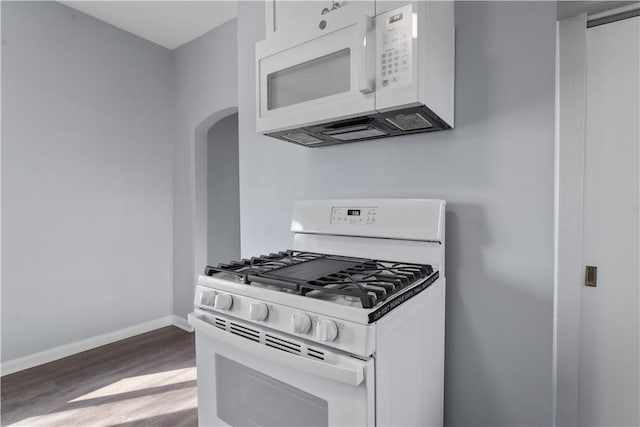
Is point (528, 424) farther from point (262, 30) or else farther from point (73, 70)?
point (73, 70)

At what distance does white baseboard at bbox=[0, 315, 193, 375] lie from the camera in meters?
2.40

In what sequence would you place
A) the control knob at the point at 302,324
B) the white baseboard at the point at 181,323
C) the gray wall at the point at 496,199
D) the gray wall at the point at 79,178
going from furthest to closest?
the white baseboard at the point at 181,323 → the gray wall at the point at 79,178 → the gray wall at the point at 496,199 → the control knob at the point at 302,324

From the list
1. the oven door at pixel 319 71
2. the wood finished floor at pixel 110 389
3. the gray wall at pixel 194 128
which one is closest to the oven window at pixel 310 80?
the oven door at pixel 319 71

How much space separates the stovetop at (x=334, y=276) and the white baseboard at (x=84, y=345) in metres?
2.20

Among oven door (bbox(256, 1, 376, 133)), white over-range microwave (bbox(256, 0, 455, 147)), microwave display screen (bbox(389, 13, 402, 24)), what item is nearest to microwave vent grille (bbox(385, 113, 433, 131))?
white over-range microwave (bbox(256, 0, 455, 147))

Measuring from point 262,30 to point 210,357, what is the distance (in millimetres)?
1691

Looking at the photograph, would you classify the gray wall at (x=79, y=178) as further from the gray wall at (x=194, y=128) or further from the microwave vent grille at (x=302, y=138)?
the microwave vent grille at (x=302, y=138)

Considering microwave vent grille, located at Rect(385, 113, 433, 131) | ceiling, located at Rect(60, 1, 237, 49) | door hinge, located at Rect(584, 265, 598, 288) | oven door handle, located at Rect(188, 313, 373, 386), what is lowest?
oven door handle, located at Rect(188, 313, 373, 386)

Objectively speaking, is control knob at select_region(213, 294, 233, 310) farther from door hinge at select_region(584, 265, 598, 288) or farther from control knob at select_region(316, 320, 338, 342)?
door hinge at select_region(584, 265, 598, 288)

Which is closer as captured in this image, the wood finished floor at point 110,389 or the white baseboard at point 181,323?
the wood finished floor at point 110,389

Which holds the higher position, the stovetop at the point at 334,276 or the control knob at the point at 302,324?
the stovetop at the point at 334,276

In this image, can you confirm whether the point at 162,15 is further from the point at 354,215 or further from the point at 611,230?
the point at 611,230

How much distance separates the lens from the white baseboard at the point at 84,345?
240 centimetres

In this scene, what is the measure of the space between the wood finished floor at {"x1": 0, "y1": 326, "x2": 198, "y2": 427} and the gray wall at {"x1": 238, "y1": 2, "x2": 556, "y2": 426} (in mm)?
1494
